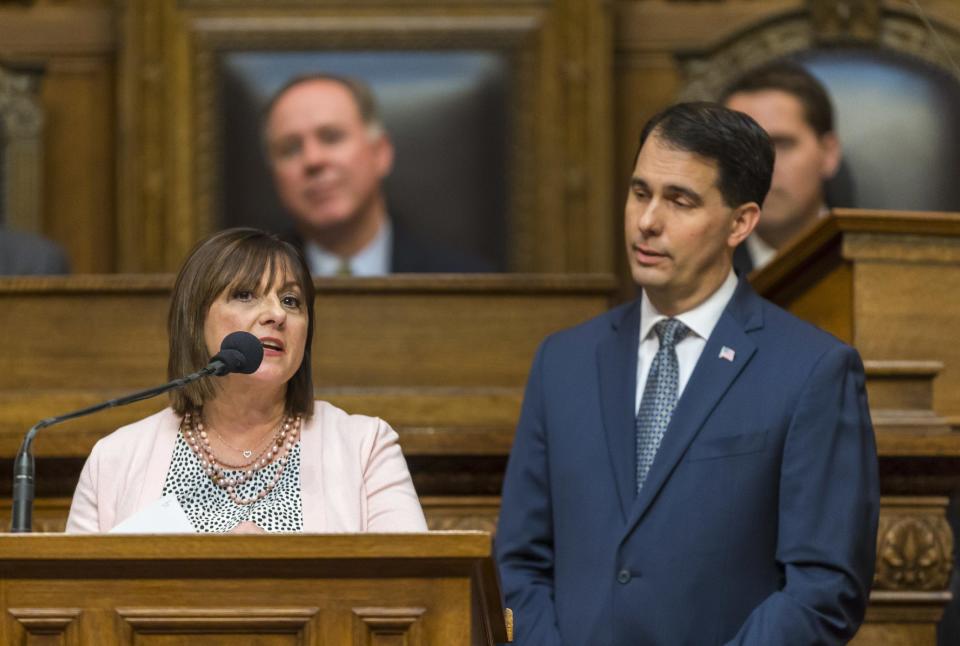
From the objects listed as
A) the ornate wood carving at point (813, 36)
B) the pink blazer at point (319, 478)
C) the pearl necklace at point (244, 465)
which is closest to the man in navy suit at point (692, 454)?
the pink blazer at point (319, 478)

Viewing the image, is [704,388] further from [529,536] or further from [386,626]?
[386,626]

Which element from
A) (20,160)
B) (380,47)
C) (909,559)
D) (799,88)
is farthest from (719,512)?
(20,160)

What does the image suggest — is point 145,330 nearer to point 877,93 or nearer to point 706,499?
point 706,499

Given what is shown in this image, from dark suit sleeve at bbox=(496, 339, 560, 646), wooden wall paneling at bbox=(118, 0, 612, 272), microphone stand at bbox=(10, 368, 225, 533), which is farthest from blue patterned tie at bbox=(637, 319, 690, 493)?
wooden wall paneling at bbox=(118, 0, 612, 272)

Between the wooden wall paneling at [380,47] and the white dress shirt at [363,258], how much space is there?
0.44 meters

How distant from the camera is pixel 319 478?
2736 mm

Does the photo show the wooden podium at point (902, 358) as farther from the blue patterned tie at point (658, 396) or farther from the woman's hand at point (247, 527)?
the woman's hand at point (247, 527)

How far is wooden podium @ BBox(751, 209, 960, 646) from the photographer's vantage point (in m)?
3.26

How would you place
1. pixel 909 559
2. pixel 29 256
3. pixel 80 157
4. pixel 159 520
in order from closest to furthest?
pixel 159 520 < pixel 909 559 < pixel 29 256 < pixel 80 157

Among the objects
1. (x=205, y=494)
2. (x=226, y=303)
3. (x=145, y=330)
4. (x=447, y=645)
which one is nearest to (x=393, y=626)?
(x=447, y=645)

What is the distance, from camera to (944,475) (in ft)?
10.8

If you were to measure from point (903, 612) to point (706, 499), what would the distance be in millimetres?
623

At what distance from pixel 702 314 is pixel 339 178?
9.80 ft

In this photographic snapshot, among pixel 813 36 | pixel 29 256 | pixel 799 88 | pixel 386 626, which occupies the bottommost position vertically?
pixel 386 626
